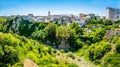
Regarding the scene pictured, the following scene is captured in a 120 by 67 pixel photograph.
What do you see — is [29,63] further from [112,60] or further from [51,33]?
Answer: [51,33]

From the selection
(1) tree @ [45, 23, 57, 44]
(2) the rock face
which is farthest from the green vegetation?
(2) the rock face

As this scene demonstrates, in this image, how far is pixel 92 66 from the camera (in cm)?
4666

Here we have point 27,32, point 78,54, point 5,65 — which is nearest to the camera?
point 5,65

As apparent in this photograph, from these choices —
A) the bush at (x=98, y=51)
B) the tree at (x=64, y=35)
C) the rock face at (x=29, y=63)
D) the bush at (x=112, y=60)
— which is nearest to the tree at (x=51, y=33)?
the tree at (x=64, y=35)

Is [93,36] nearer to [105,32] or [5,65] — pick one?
[105,32]

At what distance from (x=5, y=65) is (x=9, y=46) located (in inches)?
96.1

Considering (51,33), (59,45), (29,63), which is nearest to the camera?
(29,63)

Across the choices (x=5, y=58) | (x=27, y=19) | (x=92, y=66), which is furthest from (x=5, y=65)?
(x=27, y=19)

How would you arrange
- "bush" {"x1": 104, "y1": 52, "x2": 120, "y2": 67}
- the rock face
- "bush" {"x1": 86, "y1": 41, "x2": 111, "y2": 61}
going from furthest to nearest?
1. "bush" {"x1": 86, "y1": 41, "x2": 111, "y2": 61}
2. "bush" {"x1": 104, "y1": 52, "x2": 120, "y2": 67}
3. the rock face

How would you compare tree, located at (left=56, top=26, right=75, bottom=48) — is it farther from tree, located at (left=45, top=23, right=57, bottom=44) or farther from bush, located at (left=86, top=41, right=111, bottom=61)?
bush, located at (left=86, top=41, right=111, bottom=61)

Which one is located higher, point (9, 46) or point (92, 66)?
point (9, 46)

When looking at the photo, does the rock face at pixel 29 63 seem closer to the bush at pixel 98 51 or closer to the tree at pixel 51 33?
the bush at pixel 98 51

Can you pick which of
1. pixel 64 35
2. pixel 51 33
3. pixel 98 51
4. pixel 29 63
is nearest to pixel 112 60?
pixel 98 51

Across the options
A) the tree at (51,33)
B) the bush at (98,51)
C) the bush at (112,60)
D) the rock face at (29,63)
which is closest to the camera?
the rock face at (29,63)
